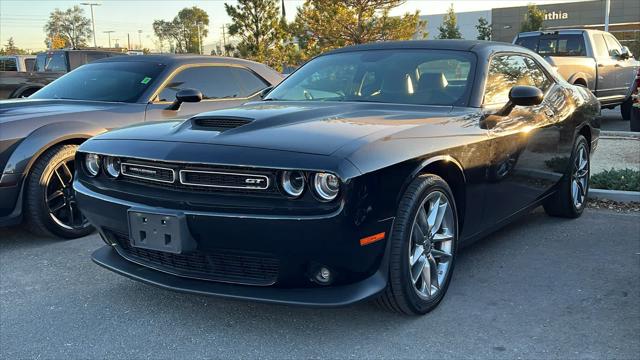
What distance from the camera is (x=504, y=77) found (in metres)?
4.33

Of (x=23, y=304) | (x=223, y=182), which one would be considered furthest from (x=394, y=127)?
(x=23, y=304)

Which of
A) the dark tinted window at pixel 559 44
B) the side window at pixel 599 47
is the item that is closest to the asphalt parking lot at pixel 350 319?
the dark tinted window at pixel 559 44

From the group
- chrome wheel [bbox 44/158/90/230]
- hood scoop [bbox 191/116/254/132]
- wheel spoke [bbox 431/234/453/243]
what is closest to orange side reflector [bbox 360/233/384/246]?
wheel spoke [bbox 431/234/453/243]

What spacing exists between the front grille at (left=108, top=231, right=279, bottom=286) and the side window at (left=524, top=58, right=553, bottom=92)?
3002mm

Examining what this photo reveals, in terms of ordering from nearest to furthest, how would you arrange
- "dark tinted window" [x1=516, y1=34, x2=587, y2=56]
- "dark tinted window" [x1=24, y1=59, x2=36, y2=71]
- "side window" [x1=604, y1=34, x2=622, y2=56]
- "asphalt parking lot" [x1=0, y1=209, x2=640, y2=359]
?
"asphalt parking lot" [x1=0, y1=209, x2=640, y2=359], "dark tinted window" [x1=516, y1=34, x2=587, y2=56], "side window" [x1=604, y1=34, x2=622, y2=56], "dark tinted window" [x1=24, y1=59, x2=36, y2=71]

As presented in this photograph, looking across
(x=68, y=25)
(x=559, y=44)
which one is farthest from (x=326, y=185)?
(x=68, y=25)

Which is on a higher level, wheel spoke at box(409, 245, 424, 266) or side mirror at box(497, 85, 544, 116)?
side mirror at box(497, 85, 544, 116)

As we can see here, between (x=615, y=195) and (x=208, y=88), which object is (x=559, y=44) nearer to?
(x=615, y=195)

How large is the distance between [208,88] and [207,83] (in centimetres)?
5

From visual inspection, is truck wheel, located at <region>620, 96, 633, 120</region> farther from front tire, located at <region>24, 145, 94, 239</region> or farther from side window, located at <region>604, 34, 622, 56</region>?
front tire, located at <region>24, 145, 94, 239</region>

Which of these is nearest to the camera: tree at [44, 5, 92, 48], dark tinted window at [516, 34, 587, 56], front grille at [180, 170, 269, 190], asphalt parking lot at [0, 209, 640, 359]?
front grille at [180, 170, 269, 190]

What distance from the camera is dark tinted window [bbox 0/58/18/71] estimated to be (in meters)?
17.7

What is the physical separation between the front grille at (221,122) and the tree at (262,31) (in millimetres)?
19717

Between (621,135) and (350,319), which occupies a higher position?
(621,135)
